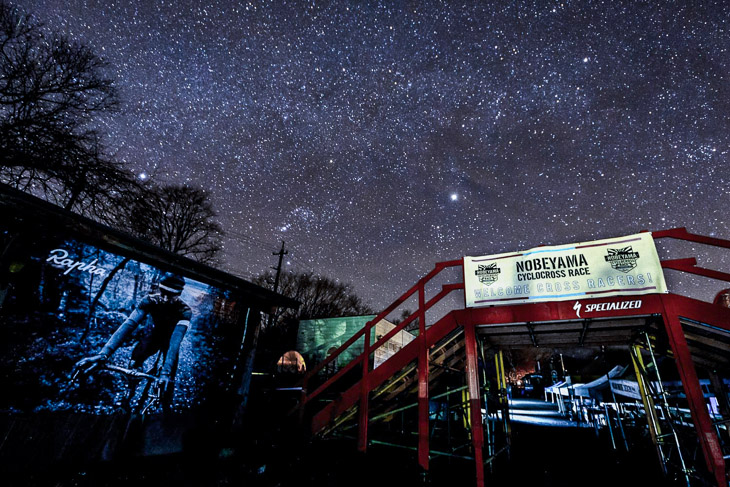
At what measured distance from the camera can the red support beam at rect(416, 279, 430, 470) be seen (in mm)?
6168

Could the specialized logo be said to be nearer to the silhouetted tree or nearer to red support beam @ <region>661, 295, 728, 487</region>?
red support beam @ <region>661, 295, 728, 487</region>

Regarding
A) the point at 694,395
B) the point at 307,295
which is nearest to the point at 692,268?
the point at 694,395

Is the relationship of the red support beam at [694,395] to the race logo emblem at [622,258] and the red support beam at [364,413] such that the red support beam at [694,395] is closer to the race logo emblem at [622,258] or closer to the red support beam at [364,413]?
the race logo emblem at [622,258]

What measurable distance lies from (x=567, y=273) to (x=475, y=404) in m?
3.14

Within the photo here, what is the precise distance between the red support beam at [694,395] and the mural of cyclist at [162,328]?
9208 millimetres

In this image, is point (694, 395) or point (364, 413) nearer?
point (694, 395)

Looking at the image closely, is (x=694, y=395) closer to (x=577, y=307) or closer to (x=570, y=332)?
(x=577, y=307)

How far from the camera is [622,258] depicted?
590 centimetres

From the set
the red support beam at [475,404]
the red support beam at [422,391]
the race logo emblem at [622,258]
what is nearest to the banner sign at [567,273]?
the race logo emblem at [622,258]

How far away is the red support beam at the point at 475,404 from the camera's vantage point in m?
5.70

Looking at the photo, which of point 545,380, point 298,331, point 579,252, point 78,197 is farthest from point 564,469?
point 545,380

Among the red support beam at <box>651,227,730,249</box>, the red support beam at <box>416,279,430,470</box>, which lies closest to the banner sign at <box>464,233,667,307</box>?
the red support beam at <box>651,227,730,249</box>

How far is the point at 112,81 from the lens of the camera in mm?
11383

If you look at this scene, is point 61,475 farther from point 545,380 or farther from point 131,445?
point 545,380
